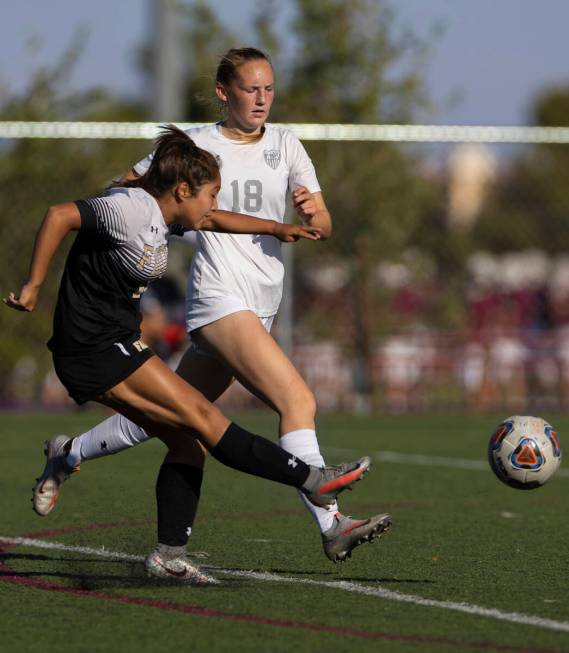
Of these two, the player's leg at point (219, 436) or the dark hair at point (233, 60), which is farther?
the dark hair at point (233, 60)

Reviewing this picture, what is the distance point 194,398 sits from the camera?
18.2 ft

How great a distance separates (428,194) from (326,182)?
6.09 feet

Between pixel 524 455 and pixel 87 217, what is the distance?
2.46 meters

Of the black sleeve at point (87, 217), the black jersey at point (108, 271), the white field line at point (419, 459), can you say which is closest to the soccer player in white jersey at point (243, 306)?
the black jersey at point (108, 271)

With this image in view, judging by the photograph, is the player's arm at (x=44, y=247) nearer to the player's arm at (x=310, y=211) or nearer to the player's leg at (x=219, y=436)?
the player's leg at (x=219, y=436)

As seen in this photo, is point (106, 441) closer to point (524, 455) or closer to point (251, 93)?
point (251, 93)

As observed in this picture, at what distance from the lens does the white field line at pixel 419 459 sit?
11.4 m

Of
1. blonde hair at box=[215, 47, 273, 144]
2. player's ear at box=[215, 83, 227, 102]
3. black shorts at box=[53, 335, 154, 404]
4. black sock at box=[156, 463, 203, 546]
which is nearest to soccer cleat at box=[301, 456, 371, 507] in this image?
black sock at box=[156, 463, 203, 546]

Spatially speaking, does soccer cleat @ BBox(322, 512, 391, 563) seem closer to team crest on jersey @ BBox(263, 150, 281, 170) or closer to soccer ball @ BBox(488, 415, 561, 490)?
soccer ball @ BBox(488, 415, 561, 490)

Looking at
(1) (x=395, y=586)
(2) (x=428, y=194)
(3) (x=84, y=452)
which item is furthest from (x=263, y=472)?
(2) (x=428, y=194)

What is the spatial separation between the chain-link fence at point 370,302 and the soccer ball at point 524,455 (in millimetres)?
9307

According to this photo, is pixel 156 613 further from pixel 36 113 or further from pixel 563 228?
pixel 563 228

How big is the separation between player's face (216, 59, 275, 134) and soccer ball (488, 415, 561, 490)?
6.21ft

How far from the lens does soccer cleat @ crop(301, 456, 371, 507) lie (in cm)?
549
